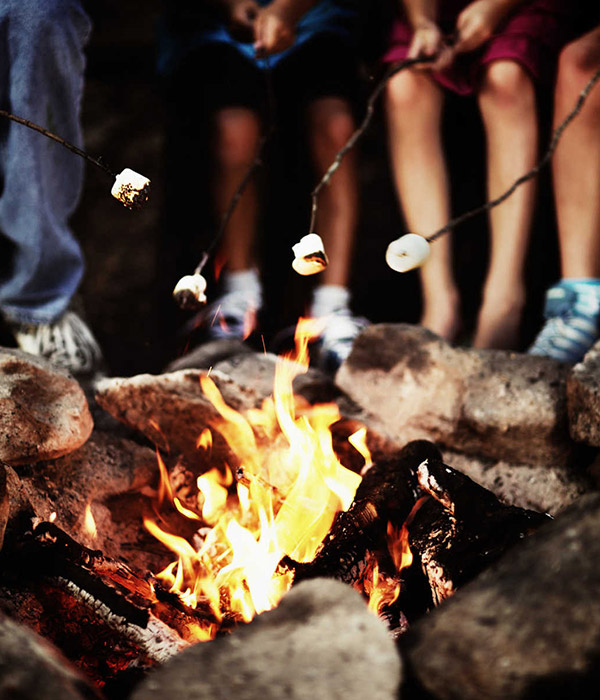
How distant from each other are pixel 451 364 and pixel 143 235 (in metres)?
2.35

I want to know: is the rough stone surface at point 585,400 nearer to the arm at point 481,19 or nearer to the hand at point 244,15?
the arm at point 481,19

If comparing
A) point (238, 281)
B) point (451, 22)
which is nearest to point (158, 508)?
point (238, 281)

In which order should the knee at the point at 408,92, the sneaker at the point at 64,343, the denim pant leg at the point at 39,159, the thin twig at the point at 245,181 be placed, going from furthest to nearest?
the knee at the point at 408,92 < the sneaker at the point at 64,343 < the denim pant leg at the point at 39,159 < the thin twig at the point at 245,181

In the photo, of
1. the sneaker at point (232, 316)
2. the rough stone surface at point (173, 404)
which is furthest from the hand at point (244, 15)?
the rough stone surface at point (173, 404)

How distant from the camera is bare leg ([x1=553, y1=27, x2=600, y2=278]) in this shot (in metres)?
2.95

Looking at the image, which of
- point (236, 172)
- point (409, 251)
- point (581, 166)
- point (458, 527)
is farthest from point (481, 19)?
point (458, 527)

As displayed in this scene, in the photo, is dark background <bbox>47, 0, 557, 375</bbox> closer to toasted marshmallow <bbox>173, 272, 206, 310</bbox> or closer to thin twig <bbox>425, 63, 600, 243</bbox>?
thin twig <bbox>425, 63, 600, 243</bbox>

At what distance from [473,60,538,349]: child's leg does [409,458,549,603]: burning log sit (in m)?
1.25

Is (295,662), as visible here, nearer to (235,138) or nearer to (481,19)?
(235,138)

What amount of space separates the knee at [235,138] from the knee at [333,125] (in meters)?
0.34

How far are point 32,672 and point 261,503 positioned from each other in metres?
1.08

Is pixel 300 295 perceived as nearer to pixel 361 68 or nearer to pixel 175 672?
pixel 361 68

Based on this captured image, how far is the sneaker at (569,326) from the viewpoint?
2.77m

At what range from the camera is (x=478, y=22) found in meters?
3.04
